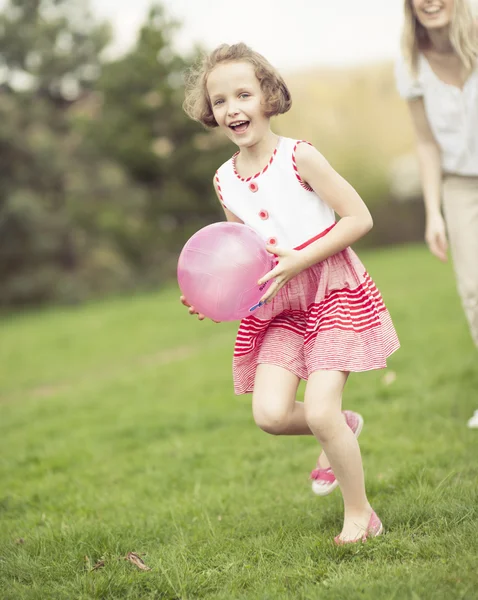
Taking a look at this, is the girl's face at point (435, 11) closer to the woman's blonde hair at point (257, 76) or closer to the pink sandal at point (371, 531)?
the woman's blonde hair at point (257, 76)

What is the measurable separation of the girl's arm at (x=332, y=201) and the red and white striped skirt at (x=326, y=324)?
0.45 feet

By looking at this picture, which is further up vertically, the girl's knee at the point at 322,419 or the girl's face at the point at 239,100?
the girl's face at the point at 239,100

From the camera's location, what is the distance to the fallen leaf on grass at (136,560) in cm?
271

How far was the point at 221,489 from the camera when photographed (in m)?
3.89

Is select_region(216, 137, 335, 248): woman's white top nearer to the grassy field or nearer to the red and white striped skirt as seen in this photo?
the red and white striped skirt

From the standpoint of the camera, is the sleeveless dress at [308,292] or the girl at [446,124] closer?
the sleeveless dress at [308,292]

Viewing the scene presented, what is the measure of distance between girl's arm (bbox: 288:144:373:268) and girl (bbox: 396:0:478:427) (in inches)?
43.2

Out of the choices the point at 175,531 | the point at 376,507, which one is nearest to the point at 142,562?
the point at 175,531

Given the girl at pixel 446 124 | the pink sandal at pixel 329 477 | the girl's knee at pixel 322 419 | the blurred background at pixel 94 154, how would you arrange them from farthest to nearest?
the blurred background at pixel 94 154 < the girl at pixel 446 124 < the pink sandal at pixel 329 477 < the girl's knee at pixel 322 419

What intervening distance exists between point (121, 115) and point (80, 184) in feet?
7.30

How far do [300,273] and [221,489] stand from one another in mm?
1472

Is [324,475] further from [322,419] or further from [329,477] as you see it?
[322,419]

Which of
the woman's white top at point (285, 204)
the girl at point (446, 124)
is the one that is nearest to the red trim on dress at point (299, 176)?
the woman's white top at point (285, 204)

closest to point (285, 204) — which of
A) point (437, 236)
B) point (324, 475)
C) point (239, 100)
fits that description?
point (239, 100)
